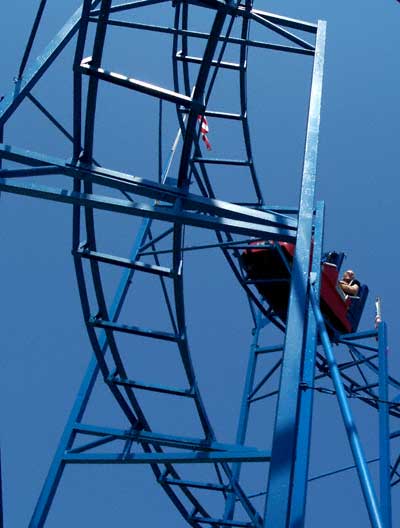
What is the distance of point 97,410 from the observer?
33406 millimetres

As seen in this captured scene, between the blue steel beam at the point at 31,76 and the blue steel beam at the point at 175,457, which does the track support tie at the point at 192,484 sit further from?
the blue steel beam at the point at 31,76

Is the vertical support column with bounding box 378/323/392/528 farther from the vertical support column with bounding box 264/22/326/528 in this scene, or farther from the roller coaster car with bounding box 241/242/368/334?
the vertical support column with bounding box 264/22/326/528

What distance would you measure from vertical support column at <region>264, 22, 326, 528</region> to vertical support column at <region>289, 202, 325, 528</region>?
48cm

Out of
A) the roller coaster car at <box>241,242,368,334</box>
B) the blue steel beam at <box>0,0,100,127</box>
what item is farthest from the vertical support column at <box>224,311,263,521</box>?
the blue steel beam at <box>0,0,100,127</box>

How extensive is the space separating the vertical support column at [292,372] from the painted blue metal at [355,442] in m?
1.03

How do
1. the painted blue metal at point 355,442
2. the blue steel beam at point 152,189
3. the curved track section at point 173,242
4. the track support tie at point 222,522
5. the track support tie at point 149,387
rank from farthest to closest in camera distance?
the track support tie at point 222,522, the track support tie at point 149,387, the blue steel beam at point 152,189, the curved track section at point 173,242, the painted blue metal at point 355,442

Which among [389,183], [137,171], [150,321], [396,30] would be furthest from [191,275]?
[396,30]

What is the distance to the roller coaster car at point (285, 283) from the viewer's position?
517 inches

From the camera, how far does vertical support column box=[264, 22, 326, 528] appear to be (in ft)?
19.3

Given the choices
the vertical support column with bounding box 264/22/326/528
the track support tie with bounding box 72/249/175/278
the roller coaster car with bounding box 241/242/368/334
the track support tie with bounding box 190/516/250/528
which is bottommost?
the vertical support column with bounding box 264/22/326/528

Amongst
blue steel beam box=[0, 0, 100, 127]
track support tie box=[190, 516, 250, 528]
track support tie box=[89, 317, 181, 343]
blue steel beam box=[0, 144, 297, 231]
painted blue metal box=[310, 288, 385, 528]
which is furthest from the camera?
track support tie box=[190, 516, 250, 528]

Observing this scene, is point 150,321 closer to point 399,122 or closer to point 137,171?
point 137,171

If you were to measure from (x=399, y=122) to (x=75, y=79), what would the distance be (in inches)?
1038

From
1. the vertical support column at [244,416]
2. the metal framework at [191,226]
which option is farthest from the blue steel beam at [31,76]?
the vertical support column at [244,416]
